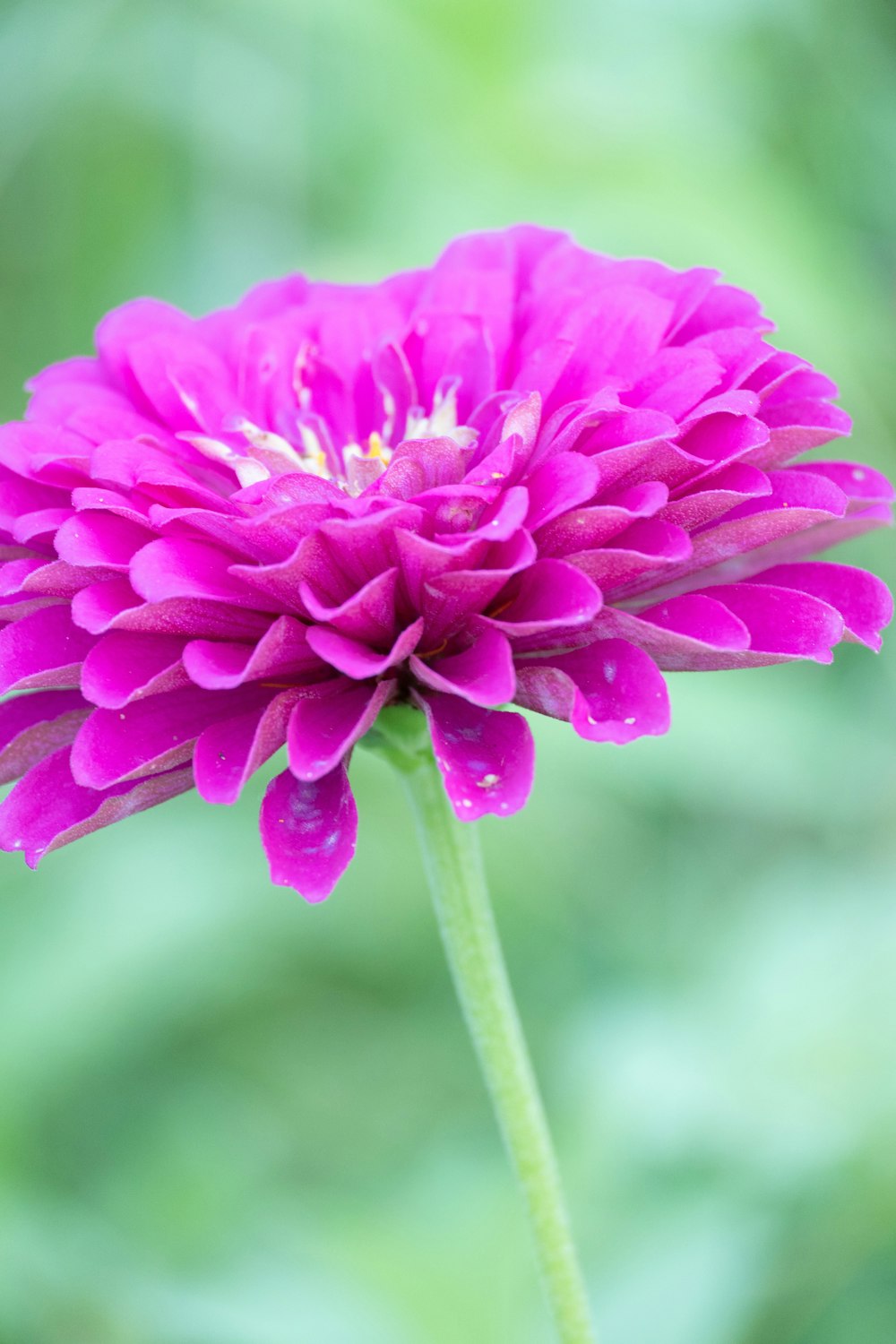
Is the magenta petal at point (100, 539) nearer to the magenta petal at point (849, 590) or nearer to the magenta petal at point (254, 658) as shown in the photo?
the magenta petal at point (254, 658)

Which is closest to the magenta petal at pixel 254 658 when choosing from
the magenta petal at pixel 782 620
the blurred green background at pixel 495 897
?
the magenta petal at pixel 782 620

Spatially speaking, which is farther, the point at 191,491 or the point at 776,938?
the point at 776,938

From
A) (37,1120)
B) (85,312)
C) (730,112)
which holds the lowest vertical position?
(37,1120)

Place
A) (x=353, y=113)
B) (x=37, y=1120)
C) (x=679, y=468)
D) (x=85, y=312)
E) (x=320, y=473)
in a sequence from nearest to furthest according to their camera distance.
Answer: (x=679, y=468) → (x=320, y=473) → (x=37, y=1120) → (x=85, y=312) → (x=353, y=113)

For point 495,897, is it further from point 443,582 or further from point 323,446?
point 443,582

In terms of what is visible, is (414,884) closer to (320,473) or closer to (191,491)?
(320,473)

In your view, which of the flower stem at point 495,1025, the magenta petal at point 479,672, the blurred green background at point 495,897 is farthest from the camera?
the blurred green background at point 495,897

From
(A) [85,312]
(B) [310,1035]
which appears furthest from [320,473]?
(A) [85,312]
